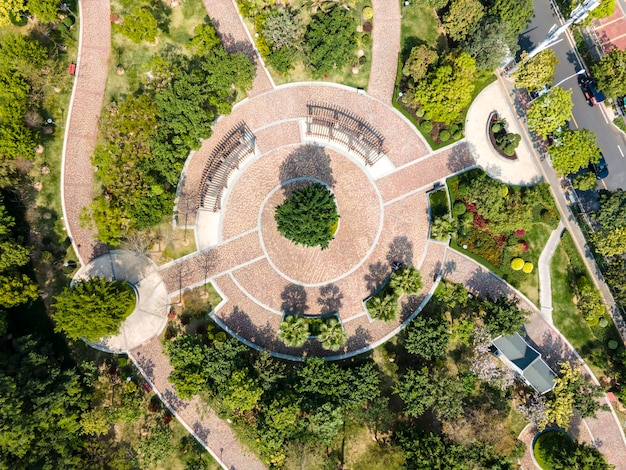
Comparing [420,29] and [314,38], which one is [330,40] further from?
[420,29]

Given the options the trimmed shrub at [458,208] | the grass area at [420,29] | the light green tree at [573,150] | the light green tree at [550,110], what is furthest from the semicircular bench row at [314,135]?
the light green tree at [573,150]

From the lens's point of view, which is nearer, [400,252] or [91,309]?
[91,309]

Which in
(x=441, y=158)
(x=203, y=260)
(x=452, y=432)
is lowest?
(x=452, y=432)

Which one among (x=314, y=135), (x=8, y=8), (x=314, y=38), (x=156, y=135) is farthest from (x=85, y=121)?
(x=314, y=38)

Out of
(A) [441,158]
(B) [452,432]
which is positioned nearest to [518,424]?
(B) [452,432]

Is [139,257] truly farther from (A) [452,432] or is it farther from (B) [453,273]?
(A) [452,432]

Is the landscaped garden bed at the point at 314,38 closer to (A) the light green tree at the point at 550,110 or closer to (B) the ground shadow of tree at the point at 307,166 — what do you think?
(B) the ground shadow of tree at the point at 307,166

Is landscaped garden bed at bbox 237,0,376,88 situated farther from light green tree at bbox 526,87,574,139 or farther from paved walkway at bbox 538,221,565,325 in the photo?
paved walkway at bbox 538,221,565,325
